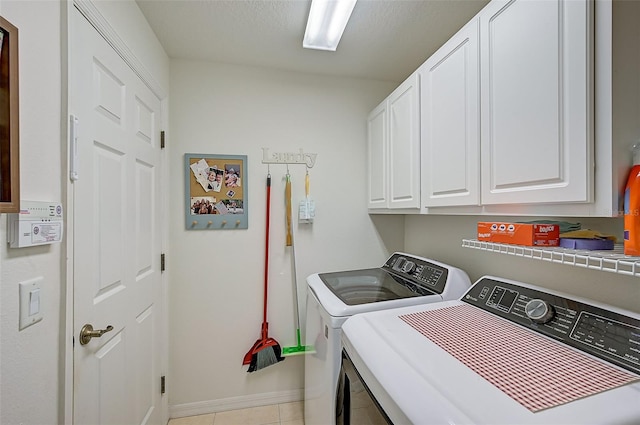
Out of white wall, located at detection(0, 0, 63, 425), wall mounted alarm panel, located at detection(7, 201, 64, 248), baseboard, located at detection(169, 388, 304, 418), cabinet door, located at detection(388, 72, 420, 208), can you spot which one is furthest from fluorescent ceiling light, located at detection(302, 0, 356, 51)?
baseboard, located at detection(169, 388, 304, 418)

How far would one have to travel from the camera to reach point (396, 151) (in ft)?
5.90

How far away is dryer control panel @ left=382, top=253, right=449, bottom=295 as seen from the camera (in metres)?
1.52

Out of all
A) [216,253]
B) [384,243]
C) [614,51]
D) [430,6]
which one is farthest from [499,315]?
[216,253]

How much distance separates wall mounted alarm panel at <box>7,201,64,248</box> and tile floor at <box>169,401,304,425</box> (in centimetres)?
172

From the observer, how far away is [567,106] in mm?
808

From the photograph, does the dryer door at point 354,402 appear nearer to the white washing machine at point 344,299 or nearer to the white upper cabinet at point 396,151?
the white washing machine at point 344,299

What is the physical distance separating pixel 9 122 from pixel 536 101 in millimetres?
1468

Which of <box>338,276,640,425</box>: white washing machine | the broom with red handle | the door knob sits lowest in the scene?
the broom with red handle

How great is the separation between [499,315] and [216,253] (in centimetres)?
173

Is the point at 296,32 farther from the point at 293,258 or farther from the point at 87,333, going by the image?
the point at 87,333

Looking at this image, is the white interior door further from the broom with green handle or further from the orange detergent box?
the orange detergent box

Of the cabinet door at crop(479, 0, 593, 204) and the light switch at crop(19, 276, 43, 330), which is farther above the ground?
the cabinet door at crop(479, 0, 593, 204)

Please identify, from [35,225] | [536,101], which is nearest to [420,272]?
[536,101]

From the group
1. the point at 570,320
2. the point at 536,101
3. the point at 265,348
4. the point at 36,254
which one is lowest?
the point at 265,348
